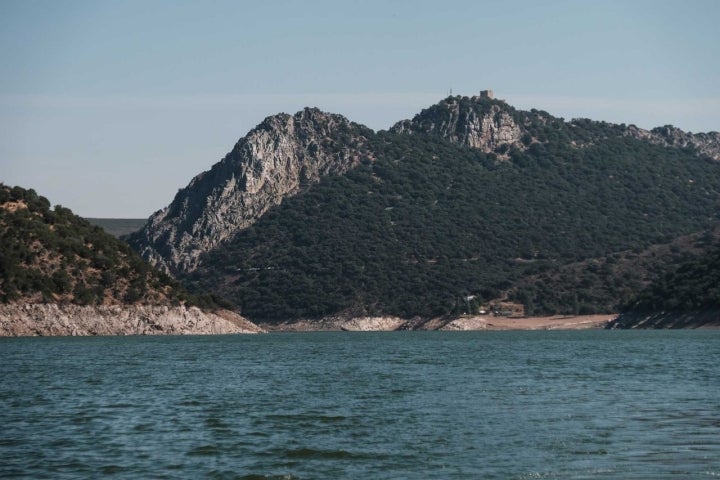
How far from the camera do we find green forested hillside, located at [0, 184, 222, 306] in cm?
11350

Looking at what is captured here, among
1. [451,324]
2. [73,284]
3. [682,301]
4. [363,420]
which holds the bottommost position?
[363,420]

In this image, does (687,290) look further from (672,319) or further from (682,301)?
(672,319)

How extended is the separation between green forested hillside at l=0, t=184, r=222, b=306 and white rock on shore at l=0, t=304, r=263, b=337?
1071mm

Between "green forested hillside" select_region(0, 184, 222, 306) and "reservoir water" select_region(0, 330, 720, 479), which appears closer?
"reservoir water" select_region(0, 330, 720, 479)

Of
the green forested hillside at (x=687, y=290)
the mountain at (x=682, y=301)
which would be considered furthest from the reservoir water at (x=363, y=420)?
the green forested hillside at (x=687, y=290)

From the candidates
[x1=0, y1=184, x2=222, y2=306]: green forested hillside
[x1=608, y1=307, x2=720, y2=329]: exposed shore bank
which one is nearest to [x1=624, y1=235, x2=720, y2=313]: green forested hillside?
[x1=608, y1=307, x2=720, y2=329]: exposed shore bank

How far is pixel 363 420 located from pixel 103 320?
86.5 m

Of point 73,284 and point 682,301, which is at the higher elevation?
point 73,284

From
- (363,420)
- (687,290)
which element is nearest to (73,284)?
(363,420)

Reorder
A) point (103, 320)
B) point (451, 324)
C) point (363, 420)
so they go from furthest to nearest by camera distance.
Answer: point (451, 324), point (103, 320), point (363, 420)

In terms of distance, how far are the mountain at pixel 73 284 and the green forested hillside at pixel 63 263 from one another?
0.30ft

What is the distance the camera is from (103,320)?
12119 cm

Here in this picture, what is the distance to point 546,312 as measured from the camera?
186750mm

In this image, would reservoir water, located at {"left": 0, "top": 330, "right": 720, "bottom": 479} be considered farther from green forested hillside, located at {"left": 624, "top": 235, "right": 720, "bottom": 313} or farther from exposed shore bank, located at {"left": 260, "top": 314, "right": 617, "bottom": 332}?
exposed shore bank, located at {"left": 260, "top": 314, "right": 617, "bottom": 332}
